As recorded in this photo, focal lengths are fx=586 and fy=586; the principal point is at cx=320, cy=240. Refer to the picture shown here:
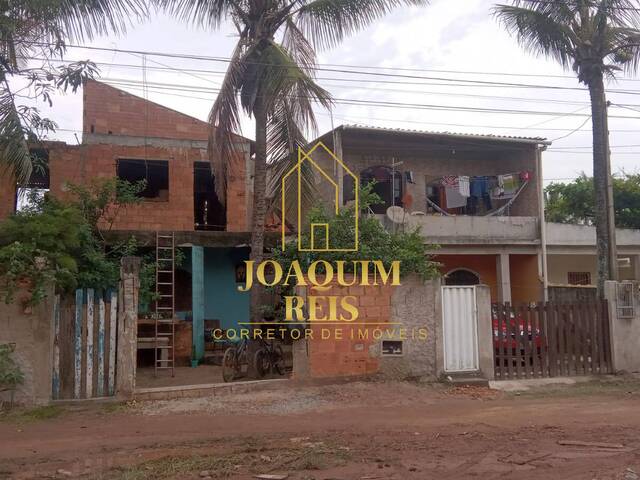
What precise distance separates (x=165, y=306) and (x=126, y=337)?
5126 millimetres

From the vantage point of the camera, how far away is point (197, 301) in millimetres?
13195

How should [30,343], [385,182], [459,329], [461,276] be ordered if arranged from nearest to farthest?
1. [30,343]
2. [459,329]
3. [385,182]
4. [461,276]

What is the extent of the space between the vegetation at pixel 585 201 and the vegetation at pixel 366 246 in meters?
16.5

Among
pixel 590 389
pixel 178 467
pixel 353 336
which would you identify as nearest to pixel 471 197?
pixel 590 389

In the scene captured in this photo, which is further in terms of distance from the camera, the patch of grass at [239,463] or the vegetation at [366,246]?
the vegetation at [366,246]

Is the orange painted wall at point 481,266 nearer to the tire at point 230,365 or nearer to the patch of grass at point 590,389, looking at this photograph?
the patch of grass at point 590,389

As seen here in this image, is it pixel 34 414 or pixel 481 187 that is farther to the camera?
pixel 481 187

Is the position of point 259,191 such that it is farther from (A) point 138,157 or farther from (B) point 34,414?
(A) point 138,157

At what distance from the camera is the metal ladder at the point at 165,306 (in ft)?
39.4

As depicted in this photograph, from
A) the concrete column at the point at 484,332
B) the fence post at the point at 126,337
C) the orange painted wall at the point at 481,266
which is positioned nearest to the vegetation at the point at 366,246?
the concrete column at the point at 484,332

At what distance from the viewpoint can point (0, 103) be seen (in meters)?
8.85

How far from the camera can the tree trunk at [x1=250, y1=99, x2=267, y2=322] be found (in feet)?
33.7

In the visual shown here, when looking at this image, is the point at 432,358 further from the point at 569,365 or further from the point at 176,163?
the point at 176,163

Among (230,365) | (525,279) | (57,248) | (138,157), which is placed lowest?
(230,365)
